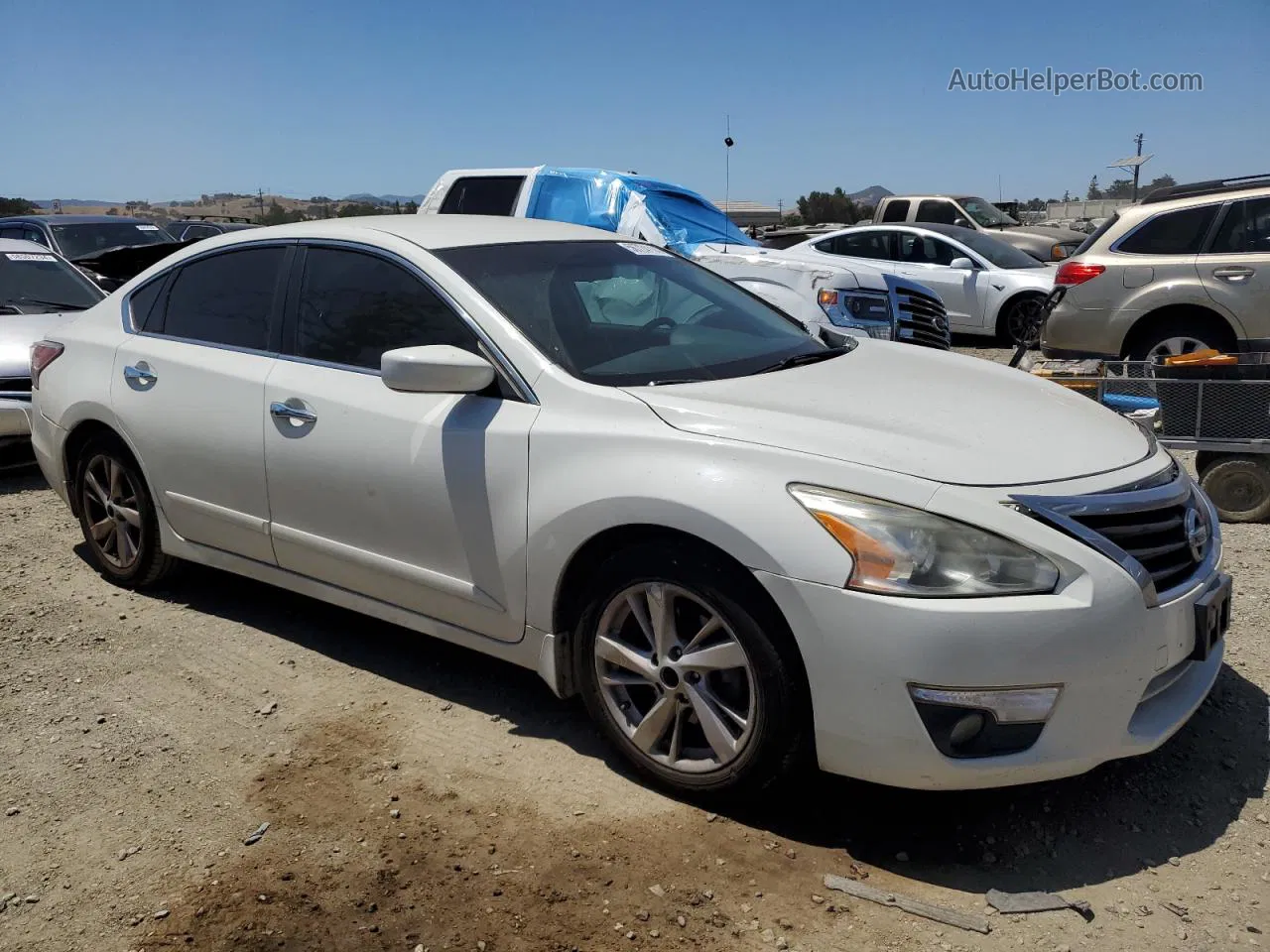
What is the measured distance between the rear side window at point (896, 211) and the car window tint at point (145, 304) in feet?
54.7

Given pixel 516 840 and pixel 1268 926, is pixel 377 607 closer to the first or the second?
pixel 516 840

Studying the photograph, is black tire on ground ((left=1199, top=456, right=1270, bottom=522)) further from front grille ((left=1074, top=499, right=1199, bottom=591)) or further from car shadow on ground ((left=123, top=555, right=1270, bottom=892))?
front grille ((left=1074, top=499, right=1199, bottom=591))

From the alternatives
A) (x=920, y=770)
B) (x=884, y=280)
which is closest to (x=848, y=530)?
(x=920, y=770)

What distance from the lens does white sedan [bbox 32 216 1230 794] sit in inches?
109

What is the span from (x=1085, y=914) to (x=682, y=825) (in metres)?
1.05

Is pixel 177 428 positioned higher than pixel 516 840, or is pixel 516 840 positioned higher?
pixel 177 428

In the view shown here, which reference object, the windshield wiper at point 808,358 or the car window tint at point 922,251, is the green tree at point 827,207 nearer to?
the car window tint at point 922,251

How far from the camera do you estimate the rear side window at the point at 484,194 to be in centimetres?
1055

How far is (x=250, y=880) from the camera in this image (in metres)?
2.93

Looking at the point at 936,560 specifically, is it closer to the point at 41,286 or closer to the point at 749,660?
the point at 749,660

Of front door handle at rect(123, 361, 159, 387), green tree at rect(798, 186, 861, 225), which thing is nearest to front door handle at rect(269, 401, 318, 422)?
front door handle at rect(123, 361, 159, 387)

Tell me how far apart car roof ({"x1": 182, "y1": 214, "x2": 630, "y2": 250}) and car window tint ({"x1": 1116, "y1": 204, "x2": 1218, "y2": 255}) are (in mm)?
5337

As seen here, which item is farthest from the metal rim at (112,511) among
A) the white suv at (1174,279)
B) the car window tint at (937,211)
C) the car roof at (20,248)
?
the car window tint at (937,211)

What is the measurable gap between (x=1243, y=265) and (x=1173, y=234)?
581 mm
